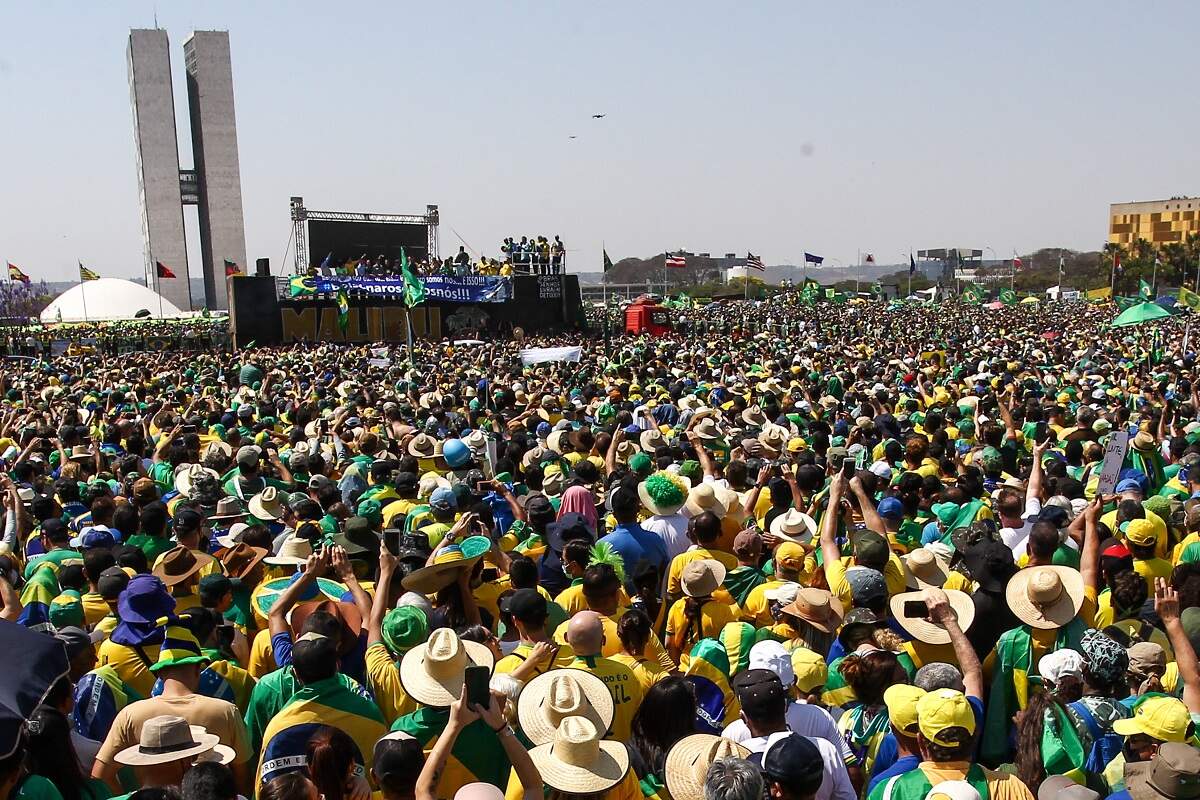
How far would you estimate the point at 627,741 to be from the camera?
350 centimetres

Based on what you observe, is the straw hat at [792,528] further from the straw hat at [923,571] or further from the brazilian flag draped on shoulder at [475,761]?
the brazilian flag draped on shoulder at [475,761]

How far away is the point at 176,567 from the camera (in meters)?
5.20

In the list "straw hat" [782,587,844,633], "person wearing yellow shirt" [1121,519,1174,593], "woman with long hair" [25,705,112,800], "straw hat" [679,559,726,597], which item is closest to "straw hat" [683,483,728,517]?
"straw hat" [679,559,726,597]

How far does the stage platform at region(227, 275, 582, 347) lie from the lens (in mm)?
32031

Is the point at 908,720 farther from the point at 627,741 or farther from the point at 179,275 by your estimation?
the point at 179,275

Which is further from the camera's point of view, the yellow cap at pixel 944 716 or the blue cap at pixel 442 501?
the blue cap at pixel 442 501

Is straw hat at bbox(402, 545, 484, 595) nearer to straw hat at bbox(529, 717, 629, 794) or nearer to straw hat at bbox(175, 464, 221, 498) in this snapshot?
straw hat at bbox(529, 717, 629, 794)

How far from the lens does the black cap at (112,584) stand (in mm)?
4648

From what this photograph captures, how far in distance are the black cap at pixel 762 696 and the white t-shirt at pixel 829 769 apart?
8cm

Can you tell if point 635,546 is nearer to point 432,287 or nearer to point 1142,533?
point 1142,533

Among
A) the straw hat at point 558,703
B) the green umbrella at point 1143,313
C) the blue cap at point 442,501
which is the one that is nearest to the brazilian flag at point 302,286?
the green umbrella at point 1143,313

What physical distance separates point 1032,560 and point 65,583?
4990 mm

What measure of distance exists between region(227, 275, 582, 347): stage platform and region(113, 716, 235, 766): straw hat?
1095 inches

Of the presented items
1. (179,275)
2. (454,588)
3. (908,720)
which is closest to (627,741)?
(908,720)
